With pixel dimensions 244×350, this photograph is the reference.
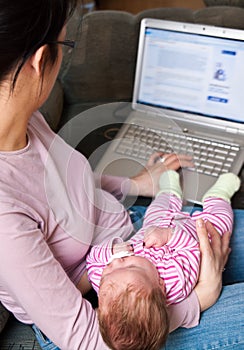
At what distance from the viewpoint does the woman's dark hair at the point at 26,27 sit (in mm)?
662

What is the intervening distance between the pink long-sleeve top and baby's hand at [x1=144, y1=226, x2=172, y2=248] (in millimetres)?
98

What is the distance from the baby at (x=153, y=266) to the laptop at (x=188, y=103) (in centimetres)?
9

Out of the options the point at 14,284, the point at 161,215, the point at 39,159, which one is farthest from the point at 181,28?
the point at 14,284

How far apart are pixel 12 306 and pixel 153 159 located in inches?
21.2

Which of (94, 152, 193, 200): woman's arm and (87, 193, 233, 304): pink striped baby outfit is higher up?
(94, 152, 193, 200): woman's arm

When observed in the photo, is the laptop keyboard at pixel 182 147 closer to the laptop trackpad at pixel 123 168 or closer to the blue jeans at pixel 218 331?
the laptop trackpad at pixel 123 168

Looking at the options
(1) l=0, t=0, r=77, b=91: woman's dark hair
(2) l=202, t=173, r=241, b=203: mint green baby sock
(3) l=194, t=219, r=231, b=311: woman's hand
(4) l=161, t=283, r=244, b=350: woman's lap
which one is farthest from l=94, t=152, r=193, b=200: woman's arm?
(1) l=0, t=0, r=77, b=91: woman's dark hair

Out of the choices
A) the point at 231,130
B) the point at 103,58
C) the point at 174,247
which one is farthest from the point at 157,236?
the point at 103,58

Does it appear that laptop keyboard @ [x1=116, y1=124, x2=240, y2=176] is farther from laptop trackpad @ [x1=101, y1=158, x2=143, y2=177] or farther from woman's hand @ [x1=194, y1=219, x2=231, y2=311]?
woman's hand @ [x1=194, y1=219, x2=231, y2=311]

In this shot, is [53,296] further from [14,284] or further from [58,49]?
[58,49]

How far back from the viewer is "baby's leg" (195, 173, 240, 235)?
110 cm

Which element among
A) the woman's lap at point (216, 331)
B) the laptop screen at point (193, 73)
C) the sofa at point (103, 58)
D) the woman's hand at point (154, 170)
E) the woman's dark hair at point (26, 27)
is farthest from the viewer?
the sofa at point (103, 58)

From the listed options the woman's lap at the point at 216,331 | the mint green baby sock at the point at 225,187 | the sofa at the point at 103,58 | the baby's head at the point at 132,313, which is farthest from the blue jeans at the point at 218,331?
the sofa at the point at 103,58

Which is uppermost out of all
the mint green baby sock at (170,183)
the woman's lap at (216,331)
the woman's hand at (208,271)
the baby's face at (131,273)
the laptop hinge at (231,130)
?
the laptop hinge at (231,130)
